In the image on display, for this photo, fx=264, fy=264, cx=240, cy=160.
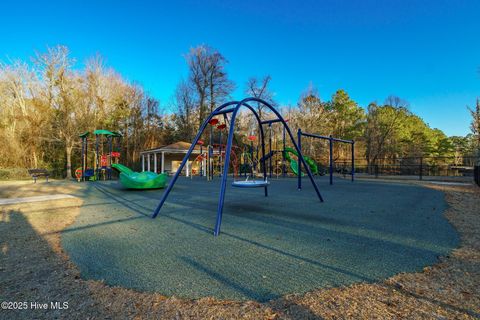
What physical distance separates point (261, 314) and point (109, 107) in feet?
88.1

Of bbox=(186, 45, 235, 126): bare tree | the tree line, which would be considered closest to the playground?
the tree line

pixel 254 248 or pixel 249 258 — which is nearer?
pixel 249 258

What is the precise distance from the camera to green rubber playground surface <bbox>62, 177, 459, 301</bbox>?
2.29 metres

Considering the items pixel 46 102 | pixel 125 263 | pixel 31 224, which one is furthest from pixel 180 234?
pixel 46 102

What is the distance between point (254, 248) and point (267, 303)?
4.12 ft

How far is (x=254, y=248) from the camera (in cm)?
318

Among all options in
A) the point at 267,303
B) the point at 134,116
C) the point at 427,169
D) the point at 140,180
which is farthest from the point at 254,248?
the point at 134,116

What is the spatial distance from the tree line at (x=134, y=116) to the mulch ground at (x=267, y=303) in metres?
14.9

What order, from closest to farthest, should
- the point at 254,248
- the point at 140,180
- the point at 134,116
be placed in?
the point at 254,248 → the point at 140,180 → the point at 134,116

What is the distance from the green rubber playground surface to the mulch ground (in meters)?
0.13

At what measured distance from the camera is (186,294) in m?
2.07

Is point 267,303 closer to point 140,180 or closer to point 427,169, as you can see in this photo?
point 140,180

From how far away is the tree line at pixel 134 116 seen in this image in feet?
65.6

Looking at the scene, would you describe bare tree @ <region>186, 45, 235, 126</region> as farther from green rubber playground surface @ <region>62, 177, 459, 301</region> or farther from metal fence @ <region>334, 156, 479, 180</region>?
green rubber playground surface @ <region>62, 177, 459, 301</region>
